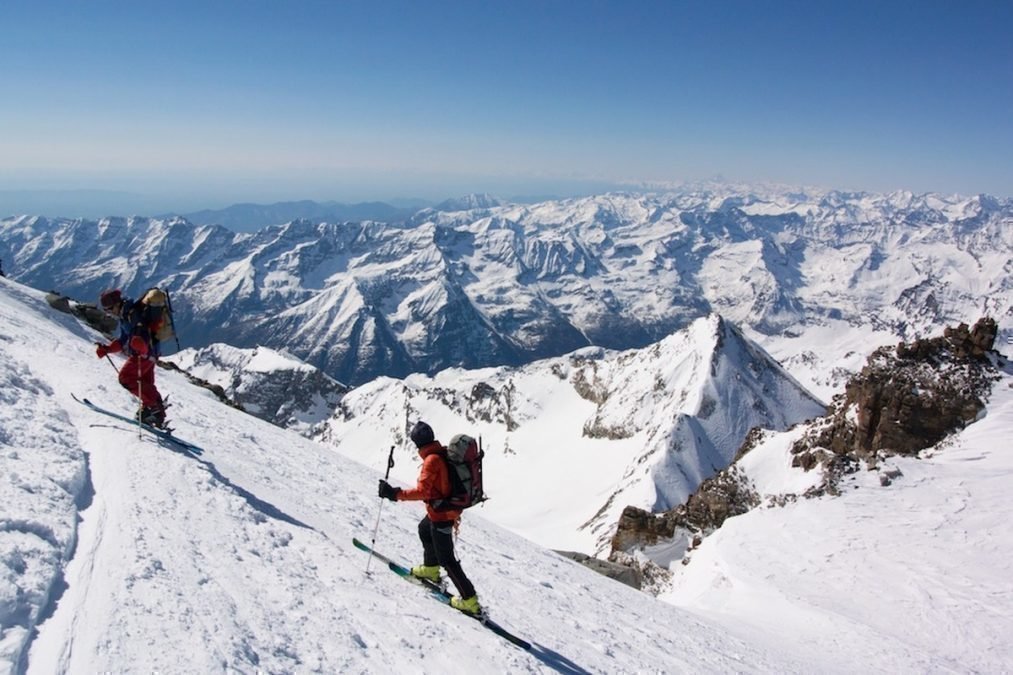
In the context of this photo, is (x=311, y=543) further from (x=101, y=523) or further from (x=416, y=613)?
(x=101, y=523)

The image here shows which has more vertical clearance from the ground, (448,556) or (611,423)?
(448,556)

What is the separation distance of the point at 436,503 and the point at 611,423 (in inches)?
4646

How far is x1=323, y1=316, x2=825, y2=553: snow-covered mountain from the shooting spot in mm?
83812

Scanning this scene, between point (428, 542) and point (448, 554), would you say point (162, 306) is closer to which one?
point (428, 542)

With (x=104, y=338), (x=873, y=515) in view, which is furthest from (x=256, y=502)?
(x=104, y=338)

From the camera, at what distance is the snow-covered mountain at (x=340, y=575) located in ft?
22.8

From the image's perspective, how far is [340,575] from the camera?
970cm

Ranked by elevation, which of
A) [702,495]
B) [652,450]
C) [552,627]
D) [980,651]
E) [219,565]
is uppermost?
[219,565]

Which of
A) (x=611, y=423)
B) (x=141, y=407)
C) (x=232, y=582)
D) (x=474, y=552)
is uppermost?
(x=141, y=407)

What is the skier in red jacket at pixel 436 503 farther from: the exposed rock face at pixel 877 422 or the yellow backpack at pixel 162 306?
the exposed rock face at pixel 877 422

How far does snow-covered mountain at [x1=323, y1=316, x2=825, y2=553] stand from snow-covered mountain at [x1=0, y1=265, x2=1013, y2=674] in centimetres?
3719

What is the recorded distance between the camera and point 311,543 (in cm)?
1063

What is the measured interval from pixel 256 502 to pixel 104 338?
3570 cm

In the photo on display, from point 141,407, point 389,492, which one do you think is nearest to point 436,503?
point 389,492
